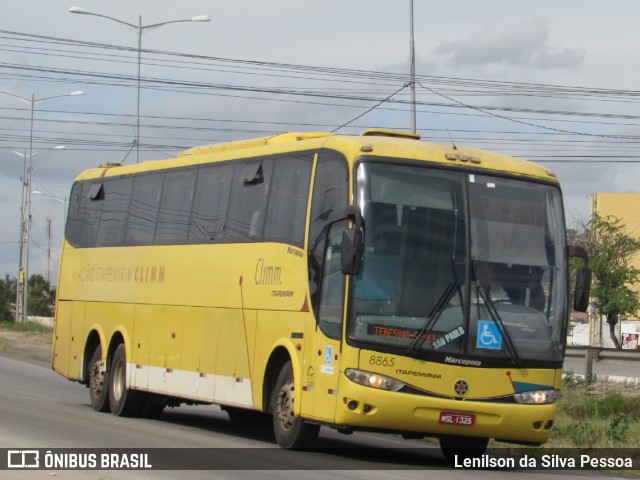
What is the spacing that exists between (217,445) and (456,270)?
369 centimetres

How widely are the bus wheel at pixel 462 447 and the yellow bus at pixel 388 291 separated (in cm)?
4

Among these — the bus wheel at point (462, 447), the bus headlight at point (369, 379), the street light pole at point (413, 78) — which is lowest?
the bus wheel at point (462, 447)

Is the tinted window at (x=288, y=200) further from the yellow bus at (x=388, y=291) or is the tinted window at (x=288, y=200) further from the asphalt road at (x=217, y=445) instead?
the asphalt road at (x=217, y=445)

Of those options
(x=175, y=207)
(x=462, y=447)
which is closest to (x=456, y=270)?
(x=462, y=447)

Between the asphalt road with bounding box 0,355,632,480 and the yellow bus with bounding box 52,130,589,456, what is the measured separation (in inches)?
18.7

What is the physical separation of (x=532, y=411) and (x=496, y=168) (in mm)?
2846

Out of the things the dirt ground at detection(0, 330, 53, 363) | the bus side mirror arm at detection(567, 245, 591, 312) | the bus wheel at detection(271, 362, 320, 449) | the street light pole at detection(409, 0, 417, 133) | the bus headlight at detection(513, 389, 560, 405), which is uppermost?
Result: the street light pole at detection(409, 0, 417, 133)

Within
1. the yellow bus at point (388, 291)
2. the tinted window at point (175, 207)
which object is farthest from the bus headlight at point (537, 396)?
the tinted window at point (175, 207)

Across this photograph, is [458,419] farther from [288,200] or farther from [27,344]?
[27,344]

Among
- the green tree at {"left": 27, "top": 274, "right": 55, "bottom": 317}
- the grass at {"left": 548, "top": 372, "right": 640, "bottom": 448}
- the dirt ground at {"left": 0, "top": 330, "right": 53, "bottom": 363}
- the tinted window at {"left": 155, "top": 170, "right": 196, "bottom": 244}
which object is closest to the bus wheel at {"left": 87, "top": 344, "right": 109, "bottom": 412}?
the tinted window at {"left": 155, "top": 170, "right": 196, "bottom": 244}

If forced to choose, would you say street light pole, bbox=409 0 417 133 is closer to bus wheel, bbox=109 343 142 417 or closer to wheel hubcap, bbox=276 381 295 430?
bus wheel, bbox=109 343 142 417

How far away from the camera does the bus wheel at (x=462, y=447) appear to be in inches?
593

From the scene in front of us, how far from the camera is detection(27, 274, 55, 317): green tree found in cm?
10019

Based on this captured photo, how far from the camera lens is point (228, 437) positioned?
16969 millimetres
